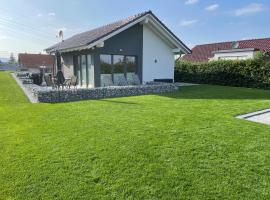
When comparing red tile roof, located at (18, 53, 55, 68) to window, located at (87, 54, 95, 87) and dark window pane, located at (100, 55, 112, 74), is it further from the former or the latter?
dark window pane, located at (100, 55, 112, 74)

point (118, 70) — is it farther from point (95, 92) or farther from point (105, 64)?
point (95, 92)

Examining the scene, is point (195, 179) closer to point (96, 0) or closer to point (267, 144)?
point (267, 144)

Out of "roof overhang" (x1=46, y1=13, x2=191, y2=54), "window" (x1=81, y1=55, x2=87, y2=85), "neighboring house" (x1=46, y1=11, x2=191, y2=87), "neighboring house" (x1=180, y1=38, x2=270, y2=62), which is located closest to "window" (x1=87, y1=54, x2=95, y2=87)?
"neighboring house" (x1=46, y1=11, x2=191, y2=87)

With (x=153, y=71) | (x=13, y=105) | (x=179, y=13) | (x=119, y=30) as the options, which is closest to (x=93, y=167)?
(x=13, y=105)

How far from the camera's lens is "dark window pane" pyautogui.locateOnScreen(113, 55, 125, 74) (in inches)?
687

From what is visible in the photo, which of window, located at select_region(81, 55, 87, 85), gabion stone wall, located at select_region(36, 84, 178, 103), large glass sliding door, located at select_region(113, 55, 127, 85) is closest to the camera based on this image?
gabion stone wall, located at select_region(36, 84, 178, 103)

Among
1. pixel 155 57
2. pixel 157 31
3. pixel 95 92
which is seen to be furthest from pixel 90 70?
pixel 157 31

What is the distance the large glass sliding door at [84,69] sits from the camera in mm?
17077

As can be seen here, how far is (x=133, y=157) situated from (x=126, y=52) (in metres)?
13.5

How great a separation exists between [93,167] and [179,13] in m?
19.8

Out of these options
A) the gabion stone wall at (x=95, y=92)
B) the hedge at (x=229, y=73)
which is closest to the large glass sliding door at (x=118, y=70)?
the gabion stone wall at (x=95, y=92)

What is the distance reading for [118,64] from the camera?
17656 millimetres

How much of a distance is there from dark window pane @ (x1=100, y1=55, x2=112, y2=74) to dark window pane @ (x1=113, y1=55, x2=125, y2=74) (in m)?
0.42

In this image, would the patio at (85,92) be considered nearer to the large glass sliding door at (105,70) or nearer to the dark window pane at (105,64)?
the large glass sliding door at (105,70)
